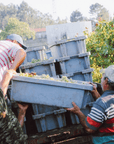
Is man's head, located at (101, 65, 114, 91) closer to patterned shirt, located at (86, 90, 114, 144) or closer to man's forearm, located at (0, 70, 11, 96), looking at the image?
patterned shirt, located at (86, 90, 114, 144)

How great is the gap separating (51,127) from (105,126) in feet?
4.17

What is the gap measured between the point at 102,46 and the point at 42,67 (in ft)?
9.23

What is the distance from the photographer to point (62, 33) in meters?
25.3

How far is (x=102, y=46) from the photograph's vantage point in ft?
17.6

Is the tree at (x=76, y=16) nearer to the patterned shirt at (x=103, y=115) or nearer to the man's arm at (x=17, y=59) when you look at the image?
the man's arm at (x=17, y=59)

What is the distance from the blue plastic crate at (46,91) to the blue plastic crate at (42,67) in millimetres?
1112

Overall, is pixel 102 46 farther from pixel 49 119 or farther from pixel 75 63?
pixel 49 119

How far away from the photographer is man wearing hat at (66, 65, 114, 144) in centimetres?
168

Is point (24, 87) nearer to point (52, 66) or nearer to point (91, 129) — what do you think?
point (91, 129)

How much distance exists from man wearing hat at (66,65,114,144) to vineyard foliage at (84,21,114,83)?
11.0 ft

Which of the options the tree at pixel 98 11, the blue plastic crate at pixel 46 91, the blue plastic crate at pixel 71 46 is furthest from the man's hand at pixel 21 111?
the tree at pixel 98 11

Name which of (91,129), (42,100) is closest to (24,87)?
(42,100)

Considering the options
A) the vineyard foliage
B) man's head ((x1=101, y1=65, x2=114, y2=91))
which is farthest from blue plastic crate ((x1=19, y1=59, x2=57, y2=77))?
the vineyard foliage

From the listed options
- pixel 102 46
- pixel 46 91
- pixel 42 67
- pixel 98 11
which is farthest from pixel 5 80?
pixel 98 11
